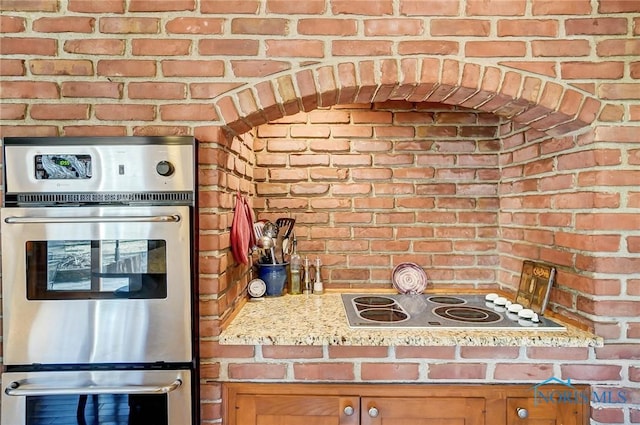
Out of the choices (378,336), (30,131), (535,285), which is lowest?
(378,336)

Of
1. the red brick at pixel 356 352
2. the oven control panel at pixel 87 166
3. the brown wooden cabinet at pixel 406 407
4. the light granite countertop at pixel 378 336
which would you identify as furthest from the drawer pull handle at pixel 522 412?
the oven control panel at pixel 87 166

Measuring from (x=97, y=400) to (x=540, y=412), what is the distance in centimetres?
165

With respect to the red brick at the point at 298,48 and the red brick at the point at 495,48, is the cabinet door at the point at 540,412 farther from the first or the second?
the red brick at the point at 298,48

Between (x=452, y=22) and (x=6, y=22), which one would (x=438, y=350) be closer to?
(x=452, y=22)

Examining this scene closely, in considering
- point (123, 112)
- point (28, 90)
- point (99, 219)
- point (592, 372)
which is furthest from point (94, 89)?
point (592, 372)

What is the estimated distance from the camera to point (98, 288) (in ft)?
4.11

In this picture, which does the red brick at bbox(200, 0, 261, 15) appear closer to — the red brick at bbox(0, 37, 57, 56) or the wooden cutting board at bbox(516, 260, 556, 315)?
the red brick at bbox(0, 37, 57, 56)

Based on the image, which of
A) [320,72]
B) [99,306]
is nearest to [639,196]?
[320,72]

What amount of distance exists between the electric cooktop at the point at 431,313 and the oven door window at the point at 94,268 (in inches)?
31.9

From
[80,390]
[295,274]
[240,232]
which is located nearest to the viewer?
[80,390]

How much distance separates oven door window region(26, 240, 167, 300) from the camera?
1244 millimetres

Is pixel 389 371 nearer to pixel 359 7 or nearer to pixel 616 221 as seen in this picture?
pixel 616 221

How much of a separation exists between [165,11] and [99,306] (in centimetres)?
114

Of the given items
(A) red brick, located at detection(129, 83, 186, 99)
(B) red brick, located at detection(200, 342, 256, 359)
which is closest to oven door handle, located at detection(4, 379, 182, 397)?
(B) red brick, located at detection(200, 342, 256, 359)
